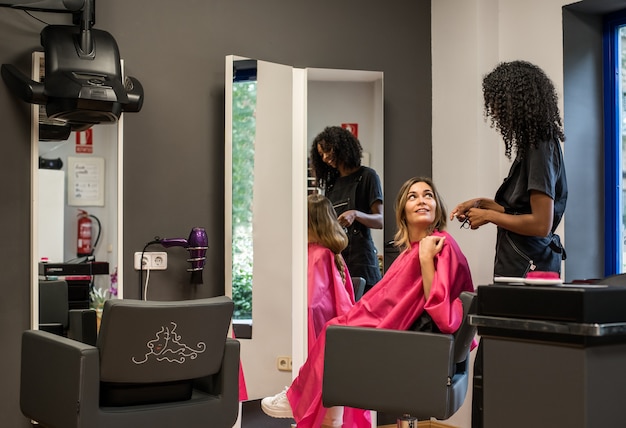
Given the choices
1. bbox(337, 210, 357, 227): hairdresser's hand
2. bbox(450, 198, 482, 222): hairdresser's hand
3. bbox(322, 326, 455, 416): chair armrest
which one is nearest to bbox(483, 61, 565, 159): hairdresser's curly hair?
bbox(450, 198, 482, 222): hairdresser's hand

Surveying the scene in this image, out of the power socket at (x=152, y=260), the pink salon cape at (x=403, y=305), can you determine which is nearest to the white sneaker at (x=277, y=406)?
the pink salon cape at (x=403, y=305)

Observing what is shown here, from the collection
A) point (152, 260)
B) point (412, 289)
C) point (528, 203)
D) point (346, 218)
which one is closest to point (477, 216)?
point (528, 203)

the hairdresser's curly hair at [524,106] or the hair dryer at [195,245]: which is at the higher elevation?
the hairdresser's curly hair at [524,106]

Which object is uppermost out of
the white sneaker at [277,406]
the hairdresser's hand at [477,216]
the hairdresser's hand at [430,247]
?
the hairdresser's hand at [477,216]

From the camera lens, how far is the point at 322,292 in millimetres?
3682

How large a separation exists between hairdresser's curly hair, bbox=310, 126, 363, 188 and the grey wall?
1.20 feet

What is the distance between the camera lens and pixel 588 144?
146 inches

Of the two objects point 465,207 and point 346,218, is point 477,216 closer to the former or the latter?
point 465,207

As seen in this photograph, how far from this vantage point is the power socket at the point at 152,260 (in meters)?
3.43

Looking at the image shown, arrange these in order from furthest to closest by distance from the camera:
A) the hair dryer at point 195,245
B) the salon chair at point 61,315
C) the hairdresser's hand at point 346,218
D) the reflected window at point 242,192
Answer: the hairdresser's hand at point 346,218 → the reflected window at point 242,192 → the hair dryer at point 195,245 → the salon chair at point 61,315

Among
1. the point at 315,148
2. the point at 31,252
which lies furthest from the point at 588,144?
the point at 31,252

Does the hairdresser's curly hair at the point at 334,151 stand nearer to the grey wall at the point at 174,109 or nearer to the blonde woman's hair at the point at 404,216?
the grey wall at the point at 174,109

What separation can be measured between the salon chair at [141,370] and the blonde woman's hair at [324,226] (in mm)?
1183

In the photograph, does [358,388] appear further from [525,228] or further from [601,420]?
[601,420]
